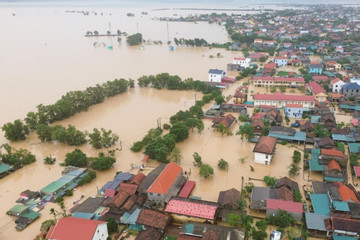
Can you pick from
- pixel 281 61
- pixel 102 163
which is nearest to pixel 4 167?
pixel 102 163

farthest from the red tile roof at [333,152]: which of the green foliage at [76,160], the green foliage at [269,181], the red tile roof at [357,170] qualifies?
the green foliage at [76,160]

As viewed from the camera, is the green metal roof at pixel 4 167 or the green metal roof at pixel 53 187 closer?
the green metal roof at pixel 53 187

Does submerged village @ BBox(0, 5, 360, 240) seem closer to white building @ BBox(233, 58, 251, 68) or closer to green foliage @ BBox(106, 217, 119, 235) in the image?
green foliage @ BBox(106, 217, 119, 235)

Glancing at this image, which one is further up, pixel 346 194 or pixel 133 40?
pixel 133 40

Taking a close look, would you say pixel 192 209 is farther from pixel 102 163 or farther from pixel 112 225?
pixel 102 163

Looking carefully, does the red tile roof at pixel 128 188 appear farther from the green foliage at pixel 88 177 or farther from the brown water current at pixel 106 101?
the green foliage at pixel 88 177

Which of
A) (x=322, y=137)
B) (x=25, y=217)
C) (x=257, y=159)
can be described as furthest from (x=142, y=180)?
(x=322, y=137)

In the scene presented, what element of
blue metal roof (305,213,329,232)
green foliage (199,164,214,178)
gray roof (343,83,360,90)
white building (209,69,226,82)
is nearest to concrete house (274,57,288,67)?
white building (209,69,226,82)

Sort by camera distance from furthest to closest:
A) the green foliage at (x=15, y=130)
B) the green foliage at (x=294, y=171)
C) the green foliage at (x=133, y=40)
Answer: the green foliage at (x=133, y=40), the green foliage at (x=15, y=130), the green foliage at (x=294, y=171)
